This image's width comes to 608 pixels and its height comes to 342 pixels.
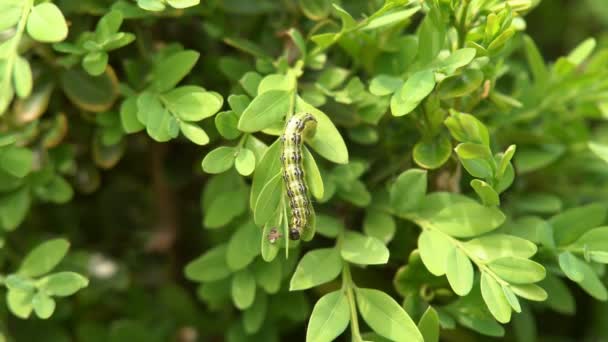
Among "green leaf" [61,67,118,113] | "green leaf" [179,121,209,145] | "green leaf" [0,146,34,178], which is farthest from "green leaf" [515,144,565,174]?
"green leaf" [0,146,34,178]

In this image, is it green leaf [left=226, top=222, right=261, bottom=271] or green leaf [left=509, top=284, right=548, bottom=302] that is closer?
green leaf [left=509, top=284, right=548, bottom=302]

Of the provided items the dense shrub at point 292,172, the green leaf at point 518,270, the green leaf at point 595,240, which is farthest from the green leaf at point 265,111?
the green leaf at point 595,240

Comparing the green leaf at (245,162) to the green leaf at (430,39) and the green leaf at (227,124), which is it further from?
the green leaf at (430,39)

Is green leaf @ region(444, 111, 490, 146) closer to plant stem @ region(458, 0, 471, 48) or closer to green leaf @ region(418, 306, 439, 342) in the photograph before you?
plant stem @ region(458, 0, 471, 48)

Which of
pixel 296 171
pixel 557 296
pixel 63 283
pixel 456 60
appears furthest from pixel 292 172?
pixel 557 296

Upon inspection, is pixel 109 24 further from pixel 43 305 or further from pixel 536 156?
pixel 536 156

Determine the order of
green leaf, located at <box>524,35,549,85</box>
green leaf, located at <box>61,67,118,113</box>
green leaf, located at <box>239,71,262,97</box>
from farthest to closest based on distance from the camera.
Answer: green leaf, located at <box>524,35,549,85</box>
green leaf, located at <box>61,67,118,113</box>
green leaf, located at <box>239,71,262,97</box>

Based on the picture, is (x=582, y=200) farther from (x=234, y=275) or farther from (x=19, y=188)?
(x=19, y=188)
